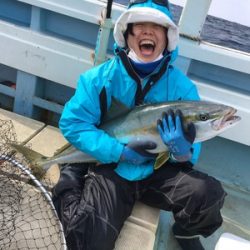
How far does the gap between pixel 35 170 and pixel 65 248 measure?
0.84 meters

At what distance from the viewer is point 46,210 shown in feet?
8.61

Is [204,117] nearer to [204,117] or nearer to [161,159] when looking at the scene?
[204,117]

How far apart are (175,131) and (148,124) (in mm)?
223

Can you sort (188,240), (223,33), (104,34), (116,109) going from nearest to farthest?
(116,109)
(188,240)
(104,34)
(223,33)

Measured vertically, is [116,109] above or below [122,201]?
above

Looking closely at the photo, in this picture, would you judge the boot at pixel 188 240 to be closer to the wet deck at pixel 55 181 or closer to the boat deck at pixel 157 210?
the boat deck at pixel 157 210

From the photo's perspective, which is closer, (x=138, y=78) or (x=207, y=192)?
(x=207, y=192)

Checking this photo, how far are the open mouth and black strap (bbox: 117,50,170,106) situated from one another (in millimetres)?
133

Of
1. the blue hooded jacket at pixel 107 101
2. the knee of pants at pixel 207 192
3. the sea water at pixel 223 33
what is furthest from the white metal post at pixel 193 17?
the knee of pants at pixel 207 192

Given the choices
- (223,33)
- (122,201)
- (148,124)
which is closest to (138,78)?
(148,124)

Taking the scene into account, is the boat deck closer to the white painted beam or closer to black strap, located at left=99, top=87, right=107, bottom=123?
the white painted beam

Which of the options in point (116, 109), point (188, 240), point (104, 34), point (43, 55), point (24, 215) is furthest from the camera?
point (43, 55)

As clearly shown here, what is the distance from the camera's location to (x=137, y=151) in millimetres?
2602

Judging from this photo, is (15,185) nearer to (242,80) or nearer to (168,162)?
(168,162)
